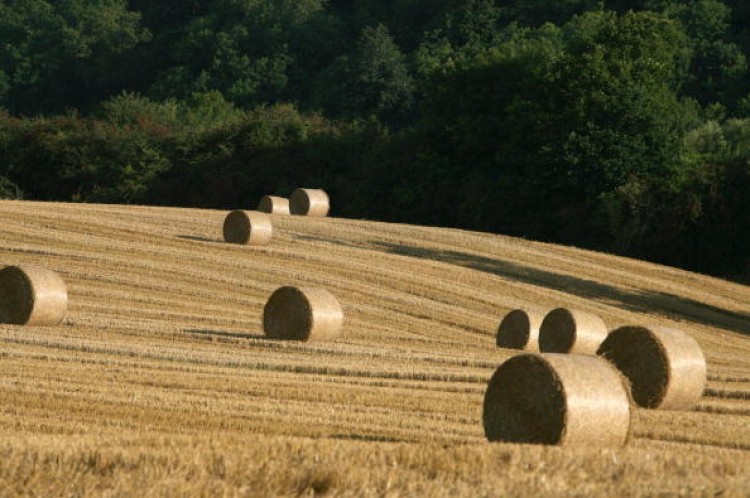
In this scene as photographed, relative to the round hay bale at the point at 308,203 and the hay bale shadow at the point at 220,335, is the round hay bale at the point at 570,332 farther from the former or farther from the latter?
the round hay bale at the point at 308,203

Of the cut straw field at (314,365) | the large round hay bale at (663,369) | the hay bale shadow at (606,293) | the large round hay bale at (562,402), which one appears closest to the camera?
the cut straw field at (314,365)

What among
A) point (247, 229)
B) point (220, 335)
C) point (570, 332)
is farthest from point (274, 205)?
point (570, 332)

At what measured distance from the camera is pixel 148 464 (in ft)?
32.6

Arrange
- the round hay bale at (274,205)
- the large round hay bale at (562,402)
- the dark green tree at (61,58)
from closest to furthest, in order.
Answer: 1. the large round hay bale at (562,402)
2. the round hay bale at (274,205)
3. the dark green tree at (61,58)

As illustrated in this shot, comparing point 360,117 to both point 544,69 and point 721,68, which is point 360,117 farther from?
point 544,69

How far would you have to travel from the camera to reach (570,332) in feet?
81.1

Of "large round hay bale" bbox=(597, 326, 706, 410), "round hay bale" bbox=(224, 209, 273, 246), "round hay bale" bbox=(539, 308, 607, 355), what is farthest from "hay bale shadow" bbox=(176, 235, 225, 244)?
"large round hay bale" bbox=(597, 326, 706, 410)

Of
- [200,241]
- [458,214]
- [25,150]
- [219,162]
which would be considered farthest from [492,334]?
[25,150]

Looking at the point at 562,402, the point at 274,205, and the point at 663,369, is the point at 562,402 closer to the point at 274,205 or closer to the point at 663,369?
the point at 663,369

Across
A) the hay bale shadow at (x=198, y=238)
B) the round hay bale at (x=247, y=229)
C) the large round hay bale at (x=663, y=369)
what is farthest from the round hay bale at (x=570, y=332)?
the hay bale shadow at (x=198, y=238)

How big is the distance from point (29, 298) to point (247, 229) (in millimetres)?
13440

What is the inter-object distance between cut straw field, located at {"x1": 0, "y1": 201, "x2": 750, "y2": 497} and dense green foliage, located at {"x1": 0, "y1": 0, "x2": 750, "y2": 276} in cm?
608

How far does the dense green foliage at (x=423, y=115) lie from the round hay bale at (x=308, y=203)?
264 inches

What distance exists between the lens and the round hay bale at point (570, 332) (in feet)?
81.1
